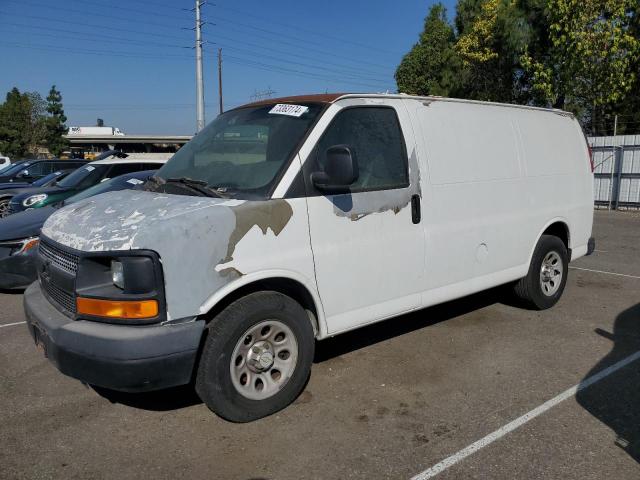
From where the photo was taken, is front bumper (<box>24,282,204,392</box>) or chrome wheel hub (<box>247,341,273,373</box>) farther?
chrome wheel hub (<box>247,341,273,373</box>)

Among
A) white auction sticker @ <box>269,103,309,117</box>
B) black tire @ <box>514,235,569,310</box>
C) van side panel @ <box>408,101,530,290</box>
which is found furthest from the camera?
black tire @ <box>514,235,569,310</box>

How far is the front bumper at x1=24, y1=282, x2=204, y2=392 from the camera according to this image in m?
2.97

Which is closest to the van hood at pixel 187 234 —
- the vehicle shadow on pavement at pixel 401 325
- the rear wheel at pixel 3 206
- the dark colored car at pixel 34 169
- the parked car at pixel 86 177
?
the vehicle shadow on pavement at pixel 401 325

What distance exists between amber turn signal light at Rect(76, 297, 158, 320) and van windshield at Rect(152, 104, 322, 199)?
900 millimetres

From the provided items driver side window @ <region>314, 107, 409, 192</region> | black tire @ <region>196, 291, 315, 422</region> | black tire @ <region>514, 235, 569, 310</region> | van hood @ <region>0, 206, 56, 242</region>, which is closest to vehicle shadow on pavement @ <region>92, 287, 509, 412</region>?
black tire @ <region>514, 235, 569, 310</region>

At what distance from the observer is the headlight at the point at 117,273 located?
308 cm

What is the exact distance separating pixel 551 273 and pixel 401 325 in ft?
5.82

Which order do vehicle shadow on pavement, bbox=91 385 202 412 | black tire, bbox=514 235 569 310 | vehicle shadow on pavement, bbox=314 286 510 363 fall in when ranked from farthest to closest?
black tire, bbox=514 235 569 310 → vehicle shadow on pavement, bbox=314 286 510 363 → vehicle shadow on pavement, bbox=91 385 202 412

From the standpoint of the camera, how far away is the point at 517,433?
3.38 metres

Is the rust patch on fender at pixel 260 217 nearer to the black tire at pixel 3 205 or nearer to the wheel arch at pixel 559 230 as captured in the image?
the wheel arch at pixel 559 230

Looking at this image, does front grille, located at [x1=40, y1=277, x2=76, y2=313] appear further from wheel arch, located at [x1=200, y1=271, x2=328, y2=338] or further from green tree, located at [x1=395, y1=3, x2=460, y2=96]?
green tree, located at [x1=395, y1=3, x2=460, y2=96]

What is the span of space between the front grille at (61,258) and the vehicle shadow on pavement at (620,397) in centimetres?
341

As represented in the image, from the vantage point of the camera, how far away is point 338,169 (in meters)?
3.52

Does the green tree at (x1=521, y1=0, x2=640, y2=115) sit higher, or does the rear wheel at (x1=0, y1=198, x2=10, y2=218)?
the green tree at (x1=521, y1=0, x2=640, y2=115)
